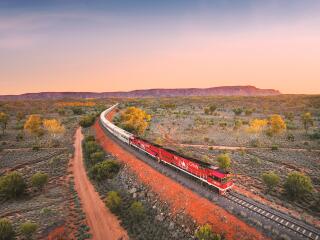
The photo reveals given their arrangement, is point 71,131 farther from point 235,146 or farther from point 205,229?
point 205,229

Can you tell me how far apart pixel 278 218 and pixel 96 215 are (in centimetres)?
1944

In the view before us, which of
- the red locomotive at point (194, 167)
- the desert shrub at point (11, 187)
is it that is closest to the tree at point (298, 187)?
the red locomotive at point (194, 167)

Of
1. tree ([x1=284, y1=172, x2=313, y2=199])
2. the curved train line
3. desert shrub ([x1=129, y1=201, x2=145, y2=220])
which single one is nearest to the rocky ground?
tree ([x1=284, y1=172, x2=313, y2=199])

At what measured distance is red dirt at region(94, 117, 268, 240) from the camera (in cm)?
2048

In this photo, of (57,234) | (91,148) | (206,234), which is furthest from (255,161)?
(57,234)

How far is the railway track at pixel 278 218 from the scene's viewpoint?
19.8m

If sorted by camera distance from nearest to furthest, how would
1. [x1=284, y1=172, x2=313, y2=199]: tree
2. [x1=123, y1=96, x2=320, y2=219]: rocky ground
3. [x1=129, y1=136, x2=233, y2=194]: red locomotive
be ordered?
[x1=129, y1=136, x2=233, y2=194]: red locomotive
[x1=284, y1=172, x2=313, y2=199]: tree
[x1=123, y1=96, x2=320, y2=219]: rocky ground

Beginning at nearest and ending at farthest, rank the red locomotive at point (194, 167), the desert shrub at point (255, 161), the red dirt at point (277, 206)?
the red dirt at point (277, 206) < the red locomotive at point (194, 167) < the desert shrub at point (255, 161)

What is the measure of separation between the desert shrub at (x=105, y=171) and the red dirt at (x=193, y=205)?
8.92 ft

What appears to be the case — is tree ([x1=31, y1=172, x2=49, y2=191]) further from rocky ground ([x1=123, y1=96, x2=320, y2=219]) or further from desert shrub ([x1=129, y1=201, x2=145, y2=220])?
rocky ground ([x1=123, y1=96, x2=320, y2=219])

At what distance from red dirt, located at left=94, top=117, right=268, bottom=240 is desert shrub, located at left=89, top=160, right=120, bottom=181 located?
272 cm

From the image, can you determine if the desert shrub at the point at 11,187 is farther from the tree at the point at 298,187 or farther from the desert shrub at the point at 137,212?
the tree at the point at 298,187

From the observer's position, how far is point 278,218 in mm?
21812

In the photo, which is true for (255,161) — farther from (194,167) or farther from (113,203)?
(113,203)
